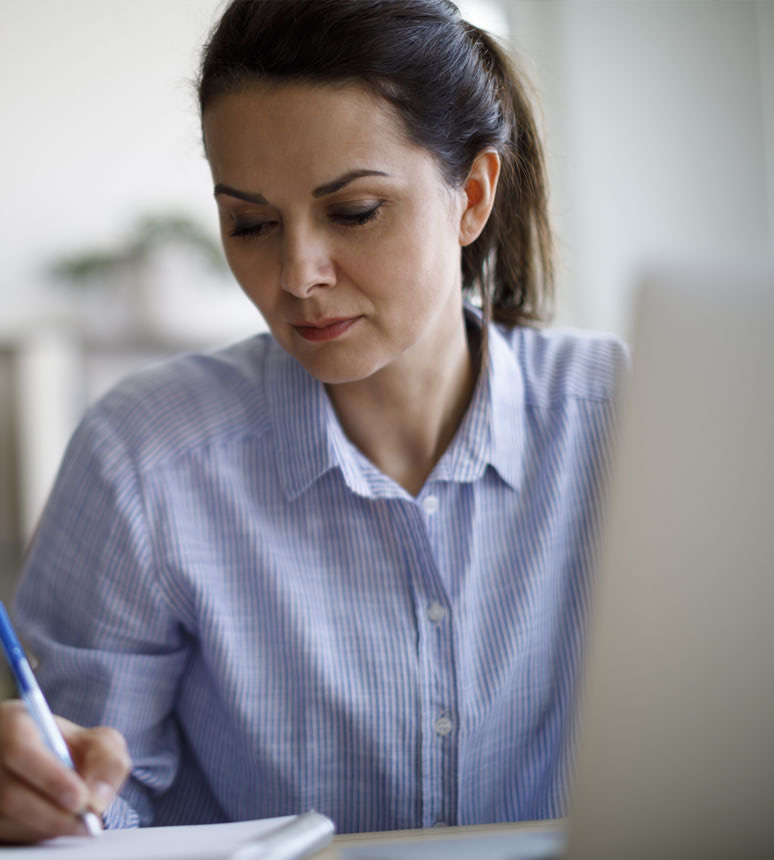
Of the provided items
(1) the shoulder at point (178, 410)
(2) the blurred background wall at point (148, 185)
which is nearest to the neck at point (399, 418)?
(1) the shoulder at point (178, 410)

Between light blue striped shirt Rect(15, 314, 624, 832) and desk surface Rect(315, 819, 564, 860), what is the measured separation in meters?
0.28

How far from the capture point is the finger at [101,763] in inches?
27.1

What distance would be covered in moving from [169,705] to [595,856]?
0.69 metres

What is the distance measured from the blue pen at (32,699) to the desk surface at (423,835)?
0.17 metres

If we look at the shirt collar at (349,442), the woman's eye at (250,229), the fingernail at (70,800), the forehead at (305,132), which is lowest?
the fingernail at (70,800)

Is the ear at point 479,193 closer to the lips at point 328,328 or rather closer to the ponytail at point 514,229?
the ponytail at point 514,229

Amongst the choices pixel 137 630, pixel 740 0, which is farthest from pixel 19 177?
pixel 137 630

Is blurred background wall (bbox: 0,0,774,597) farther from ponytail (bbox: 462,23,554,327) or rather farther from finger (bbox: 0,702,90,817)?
finger (bbox: 0,702,90,817)

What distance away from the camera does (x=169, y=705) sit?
104 cm

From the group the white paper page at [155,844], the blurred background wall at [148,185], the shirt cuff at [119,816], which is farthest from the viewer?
the blurred background wall at [148,185]

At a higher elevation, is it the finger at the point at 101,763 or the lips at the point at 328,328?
the lips at the point at 328,328

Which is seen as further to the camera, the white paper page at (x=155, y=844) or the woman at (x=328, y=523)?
the woman at (x=328, y=523)

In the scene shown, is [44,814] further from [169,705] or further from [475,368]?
[475,368]

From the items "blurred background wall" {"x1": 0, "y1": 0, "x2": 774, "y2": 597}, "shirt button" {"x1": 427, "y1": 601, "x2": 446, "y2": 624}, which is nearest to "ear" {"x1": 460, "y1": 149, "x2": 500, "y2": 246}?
"shirt button" {"x1": 427, "y1": 601, "x2": 446, "y2": 624}
